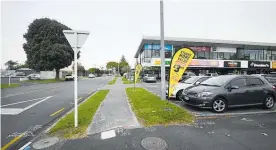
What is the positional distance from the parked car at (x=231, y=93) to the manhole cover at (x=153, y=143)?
3414 mm

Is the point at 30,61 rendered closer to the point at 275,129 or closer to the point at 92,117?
→ the point at 92,117

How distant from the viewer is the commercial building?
35.4 metres

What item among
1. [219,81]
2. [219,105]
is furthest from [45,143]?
[219,81]

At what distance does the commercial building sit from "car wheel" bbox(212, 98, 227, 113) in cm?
2669

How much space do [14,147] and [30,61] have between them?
1436 inches

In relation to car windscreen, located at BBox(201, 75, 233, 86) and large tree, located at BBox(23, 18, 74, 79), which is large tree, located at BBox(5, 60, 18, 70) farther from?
car windscreen, located at BBox(201, 75, 233, 86)

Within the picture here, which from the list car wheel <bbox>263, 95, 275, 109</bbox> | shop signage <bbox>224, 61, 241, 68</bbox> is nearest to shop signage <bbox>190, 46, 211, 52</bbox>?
shop signage <bbox>224, 61, 241, 68</bbox>

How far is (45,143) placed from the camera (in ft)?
14.1

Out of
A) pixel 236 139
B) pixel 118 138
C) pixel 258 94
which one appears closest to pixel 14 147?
pixel 118 138

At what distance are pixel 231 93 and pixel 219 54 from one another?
35.8 metres

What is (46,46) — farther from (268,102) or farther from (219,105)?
(268,102)

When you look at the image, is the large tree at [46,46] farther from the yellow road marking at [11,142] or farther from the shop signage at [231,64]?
the shop signage at [231,64]

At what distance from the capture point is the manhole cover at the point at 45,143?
13.5 feet

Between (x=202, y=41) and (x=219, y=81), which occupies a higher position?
(x=202, y=41)
